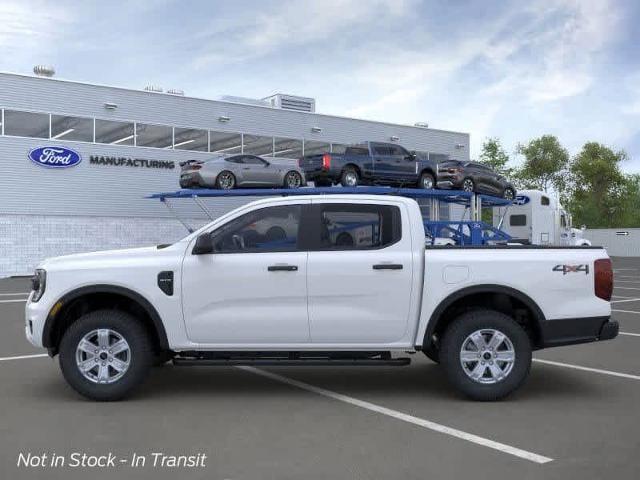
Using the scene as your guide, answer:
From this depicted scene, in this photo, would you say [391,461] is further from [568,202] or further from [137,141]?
[568,202]

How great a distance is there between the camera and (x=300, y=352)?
22.0ft

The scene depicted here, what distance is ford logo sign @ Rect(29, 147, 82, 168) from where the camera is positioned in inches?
1147

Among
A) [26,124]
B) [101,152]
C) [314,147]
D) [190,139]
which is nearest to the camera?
[26,124]

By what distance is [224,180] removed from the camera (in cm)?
2355

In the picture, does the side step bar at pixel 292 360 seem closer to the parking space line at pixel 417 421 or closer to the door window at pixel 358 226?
the parking space line at pixel 417 421

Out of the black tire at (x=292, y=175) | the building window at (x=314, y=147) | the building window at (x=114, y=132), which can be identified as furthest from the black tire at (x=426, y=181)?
the building window at (x=114, y=132)

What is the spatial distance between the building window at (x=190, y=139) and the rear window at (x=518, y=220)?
1399 cm

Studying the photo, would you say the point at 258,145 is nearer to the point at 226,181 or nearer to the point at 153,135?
the point at 153,135

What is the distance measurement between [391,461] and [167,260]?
2936 mm

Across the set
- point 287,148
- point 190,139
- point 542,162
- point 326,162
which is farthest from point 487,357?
point 542,162

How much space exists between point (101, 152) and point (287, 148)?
29.9 ft

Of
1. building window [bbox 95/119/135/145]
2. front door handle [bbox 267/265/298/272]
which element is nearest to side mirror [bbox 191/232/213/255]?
front door handle [bbox 267/265/298/272]

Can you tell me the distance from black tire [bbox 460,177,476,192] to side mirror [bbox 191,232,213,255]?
1883 cm

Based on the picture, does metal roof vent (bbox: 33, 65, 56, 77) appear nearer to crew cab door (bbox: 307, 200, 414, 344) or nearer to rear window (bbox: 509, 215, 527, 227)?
rear window (bbox: 509, 215, 527, 227)
